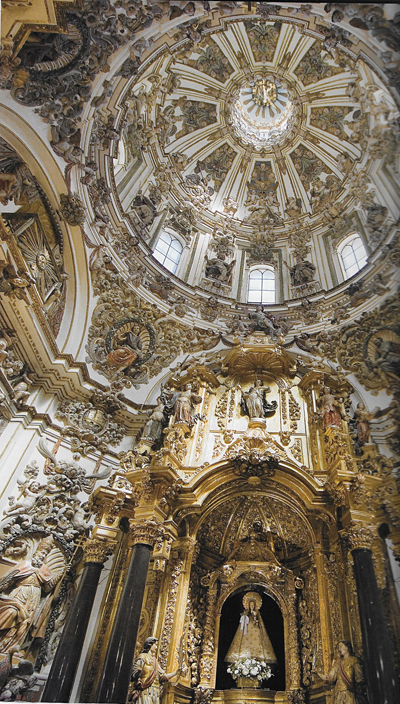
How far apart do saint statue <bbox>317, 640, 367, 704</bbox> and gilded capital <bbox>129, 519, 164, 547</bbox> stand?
3481mm

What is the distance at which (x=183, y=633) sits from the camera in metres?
8.13

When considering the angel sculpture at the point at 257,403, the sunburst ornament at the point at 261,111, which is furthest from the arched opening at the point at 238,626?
the sunburst ornament at the point at 261,111

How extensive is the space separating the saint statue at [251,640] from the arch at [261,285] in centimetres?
988

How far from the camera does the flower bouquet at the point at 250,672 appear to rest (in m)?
8.30

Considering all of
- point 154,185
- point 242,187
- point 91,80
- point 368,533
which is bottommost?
point 368,533

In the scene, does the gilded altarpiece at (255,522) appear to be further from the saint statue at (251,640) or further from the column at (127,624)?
the column at (127,624)

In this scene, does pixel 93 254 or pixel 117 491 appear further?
pixel 93 254

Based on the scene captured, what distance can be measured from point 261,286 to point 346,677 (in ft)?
41.1

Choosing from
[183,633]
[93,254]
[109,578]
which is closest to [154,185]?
[93,254]

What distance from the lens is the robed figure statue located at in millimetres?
8656

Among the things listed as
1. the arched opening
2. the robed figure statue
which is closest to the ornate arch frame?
the arched opening

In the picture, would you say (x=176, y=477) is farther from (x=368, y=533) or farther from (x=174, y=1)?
(x=174, y=1)

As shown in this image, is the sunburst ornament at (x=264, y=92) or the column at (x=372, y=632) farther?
the sunburst ornament at (x=264, y=92)

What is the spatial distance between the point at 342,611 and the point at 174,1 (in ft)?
42.3
